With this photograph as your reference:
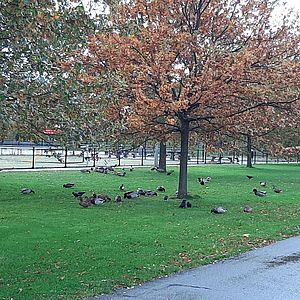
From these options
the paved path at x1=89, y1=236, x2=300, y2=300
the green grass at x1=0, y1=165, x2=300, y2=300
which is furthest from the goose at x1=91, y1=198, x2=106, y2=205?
the paved path at x1=89, y1=236, x2=300, y2=300

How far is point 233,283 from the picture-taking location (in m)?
7.92

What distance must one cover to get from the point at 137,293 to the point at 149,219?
6846mm

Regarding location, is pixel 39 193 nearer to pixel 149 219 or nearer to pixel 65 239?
pixel 149 219

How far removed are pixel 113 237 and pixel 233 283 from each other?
12.8 feet

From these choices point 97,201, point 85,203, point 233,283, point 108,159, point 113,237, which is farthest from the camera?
point 108,159

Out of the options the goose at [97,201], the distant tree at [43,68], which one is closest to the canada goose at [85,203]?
the goose at [97,201]

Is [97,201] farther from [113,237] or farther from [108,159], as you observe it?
[108,159]

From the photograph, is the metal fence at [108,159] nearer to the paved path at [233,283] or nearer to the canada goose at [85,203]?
the canada goose at [85,203]

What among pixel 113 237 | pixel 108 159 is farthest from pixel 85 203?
pixel 108 159

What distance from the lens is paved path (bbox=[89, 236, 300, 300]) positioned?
7.23m

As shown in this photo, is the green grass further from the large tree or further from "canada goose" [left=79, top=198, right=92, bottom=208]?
the large tree

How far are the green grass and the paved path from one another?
0.33 m

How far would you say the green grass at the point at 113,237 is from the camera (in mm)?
8023

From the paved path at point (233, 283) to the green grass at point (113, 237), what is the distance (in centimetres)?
33
